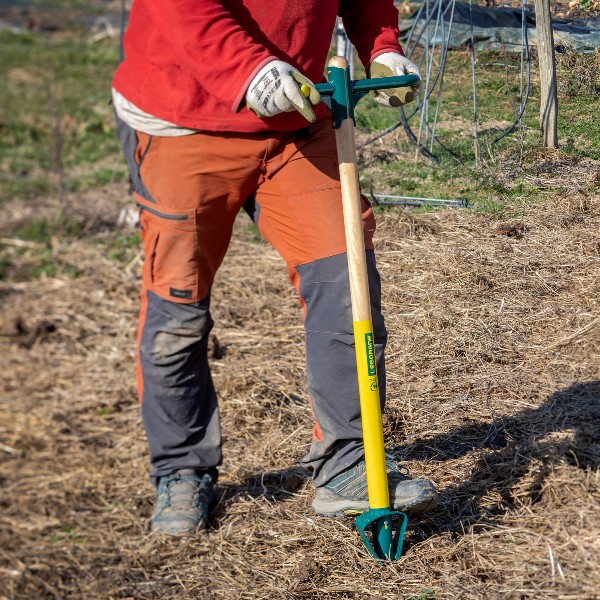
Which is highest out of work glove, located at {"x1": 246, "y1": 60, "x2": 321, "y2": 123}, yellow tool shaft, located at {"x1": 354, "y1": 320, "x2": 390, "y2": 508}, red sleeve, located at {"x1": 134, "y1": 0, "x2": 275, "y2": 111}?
red sleeve, located at {"x1": 134, "y1": 0, "x2": 275, "y2": 111}

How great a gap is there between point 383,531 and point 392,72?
1.34 metres

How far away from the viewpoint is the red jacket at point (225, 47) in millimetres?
2641

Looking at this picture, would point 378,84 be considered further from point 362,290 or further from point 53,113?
point 53,113

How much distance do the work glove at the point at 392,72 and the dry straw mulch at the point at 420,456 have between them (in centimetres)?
68

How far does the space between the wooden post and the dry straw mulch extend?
263 mm

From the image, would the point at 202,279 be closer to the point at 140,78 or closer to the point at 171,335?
the point at 171,335

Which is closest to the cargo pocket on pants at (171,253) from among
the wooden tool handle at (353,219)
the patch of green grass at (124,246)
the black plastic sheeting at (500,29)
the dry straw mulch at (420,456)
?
the wooden tool handle at (353,219)

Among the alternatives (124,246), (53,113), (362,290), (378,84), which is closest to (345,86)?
(378,84)

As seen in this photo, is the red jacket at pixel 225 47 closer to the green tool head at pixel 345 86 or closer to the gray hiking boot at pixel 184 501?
the green tool head at pixel 345 86

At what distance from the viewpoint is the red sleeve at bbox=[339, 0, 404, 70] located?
2914 mm

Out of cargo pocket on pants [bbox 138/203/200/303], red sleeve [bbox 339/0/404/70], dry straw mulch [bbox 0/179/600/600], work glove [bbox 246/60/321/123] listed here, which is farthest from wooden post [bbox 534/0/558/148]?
cargo pocket on pants [bbox 138/203/200/303]

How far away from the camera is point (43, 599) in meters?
3.70

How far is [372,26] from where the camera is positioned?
297cm

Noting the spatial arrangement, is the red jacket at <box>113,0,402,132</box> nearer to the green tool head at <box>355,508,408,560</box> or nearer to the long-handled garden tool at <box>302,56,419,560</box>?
the long-handled garden tool at <box>302,56,419,560</box>
